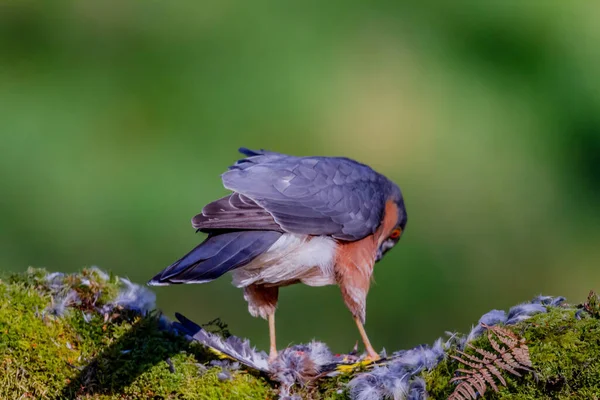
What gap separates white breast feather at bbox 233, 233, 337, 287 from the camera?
13.0ft

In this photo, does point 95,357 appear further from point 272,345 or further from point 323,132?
point 323,132

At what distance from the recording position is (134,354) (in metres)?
3.23

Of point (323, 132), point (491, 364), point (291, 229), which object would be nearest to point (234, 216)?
point (291, 229)

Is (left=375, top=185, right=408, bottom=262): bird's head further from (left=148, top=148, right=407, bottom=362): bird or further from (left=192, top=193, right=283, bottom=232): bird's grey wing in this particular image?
(left=192, top=193, right=283, bottom=232): bird's grey wing

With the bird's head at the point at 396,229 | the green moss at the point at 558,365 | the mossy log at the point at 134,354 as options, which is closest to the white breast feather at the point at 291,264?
the mossy log at the point at 134,354

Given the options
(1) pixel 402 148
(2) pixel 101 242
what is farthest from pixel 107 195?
(1) pixel 402 148

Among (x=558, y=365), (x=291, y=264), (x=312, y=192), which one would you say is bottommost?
(x=558, y=365)

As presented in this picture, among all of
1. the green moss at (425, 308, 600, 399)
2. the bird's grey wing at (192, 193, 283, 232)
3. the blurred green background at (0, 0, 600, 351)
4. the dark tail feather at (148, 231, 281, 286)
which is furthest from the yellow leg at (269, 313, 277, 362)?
the blurred green background at (0, 0, 600, 351)

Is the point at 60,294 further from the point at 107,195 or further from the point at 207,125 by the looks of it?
the point at 207,125

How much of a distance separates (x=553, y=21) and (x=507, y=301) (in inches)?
158

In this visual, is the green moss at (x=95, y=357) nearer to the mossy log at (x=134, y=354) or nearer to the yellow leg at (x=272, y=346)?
the mossy log at (x=134, y=354)

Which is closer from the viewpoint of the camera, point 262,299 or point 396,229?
point 262,299

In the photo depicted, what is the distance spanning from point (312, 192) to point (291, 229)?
1.22 feet

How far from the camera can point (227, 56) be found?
9.23 metres
